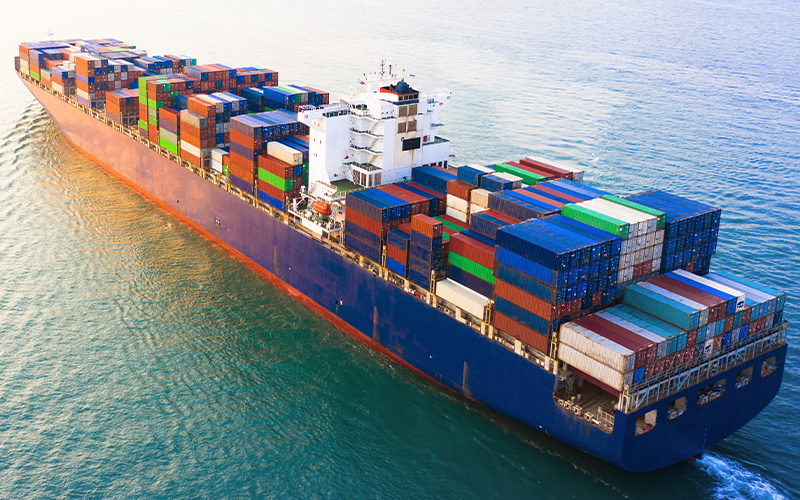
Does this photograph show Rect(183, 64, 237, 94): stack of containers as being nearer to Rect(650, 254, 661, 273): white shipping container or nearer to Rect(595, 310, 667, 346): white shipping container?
Rect(650, 254, 661, 273): white shipping container

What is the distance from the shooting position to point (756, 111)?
300 ft

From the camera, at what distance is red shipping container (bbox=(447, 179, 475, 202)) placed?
41466 mm

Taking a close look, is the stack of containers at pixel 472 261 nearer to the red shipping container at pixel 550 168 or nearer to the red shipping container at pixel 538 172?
the red shipping container at pixel 538 172

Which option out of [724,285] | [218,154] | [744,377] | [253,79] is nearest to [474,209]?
[724,285]

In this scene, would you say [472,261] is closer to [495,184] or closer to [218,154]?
[495,184]

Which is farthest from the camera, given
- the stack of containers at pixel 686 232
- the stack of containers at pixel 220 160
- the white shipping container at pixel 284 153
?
the stack of containers at pixel 220 160

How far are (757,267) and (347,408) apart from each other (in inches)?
1355

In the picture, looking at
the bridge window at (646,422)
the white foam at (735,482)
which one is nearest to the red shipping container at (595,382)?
the bridge window at (646,422)

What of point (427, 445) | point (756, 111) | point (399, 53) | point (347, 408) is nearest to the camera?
point (427, 445)

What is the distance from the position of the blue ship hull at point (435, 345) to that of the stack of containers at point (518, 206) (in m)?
7.02

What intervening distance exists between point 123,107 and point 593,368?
182ft

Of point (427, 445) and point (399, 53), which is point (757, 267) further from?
point (399, 53)

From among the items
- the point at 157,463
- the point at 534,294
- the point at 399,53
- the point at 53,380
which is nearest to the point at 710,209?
the point at 534,294

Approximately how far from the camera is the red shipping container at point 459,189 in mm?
41466
